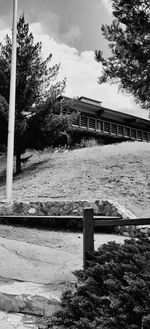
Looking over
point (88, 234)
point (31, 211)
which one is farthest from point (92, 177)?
point (88, 234)

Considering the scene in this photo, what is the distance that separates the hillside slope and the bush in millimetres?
5467

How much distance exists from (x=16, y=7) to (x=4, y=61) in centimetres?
475

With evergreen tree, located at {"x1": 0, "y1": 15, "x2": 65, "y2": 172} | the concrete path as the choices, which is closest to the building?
evergreen tree, located at {"x1": 0, "y1": 15, "x2": 65, "y2": 172}

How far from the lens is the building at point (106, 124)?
2716 cm

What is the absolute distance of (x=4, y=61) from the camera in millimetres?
16234

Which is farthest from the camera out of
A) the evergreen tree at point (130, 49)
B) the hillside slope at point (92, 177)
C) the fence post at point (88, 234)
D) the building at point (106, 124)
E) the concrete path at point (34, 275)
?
the building at point (106, 124)

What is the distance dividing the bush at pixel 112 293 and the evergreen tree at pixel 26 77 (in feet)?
41.6

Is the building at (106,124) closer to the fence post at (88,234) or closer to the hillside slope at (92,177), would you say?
the hillside slope at (92,177)

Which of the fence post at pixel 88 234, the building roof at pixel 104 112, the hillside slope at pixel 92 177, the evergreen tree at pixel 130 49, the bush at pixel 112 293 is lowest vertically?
the bush at pixel 112 293

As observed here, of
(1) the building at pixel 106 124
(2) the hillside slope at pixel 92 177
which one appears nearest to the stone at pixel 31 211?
(2) the hillside slope at pixel 92 177

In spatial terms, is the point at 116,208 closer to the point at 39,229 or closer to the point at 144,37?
the point at 39,229

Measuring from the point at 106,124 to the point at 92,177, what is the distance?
17643 millimetres

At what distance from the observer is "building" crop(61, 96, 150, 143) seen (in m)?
27.2

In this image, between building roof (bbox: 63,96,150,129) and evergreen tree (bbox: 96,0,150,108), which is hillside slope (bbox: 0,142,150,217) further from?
building roof (bbox: 63,96,150,129)
